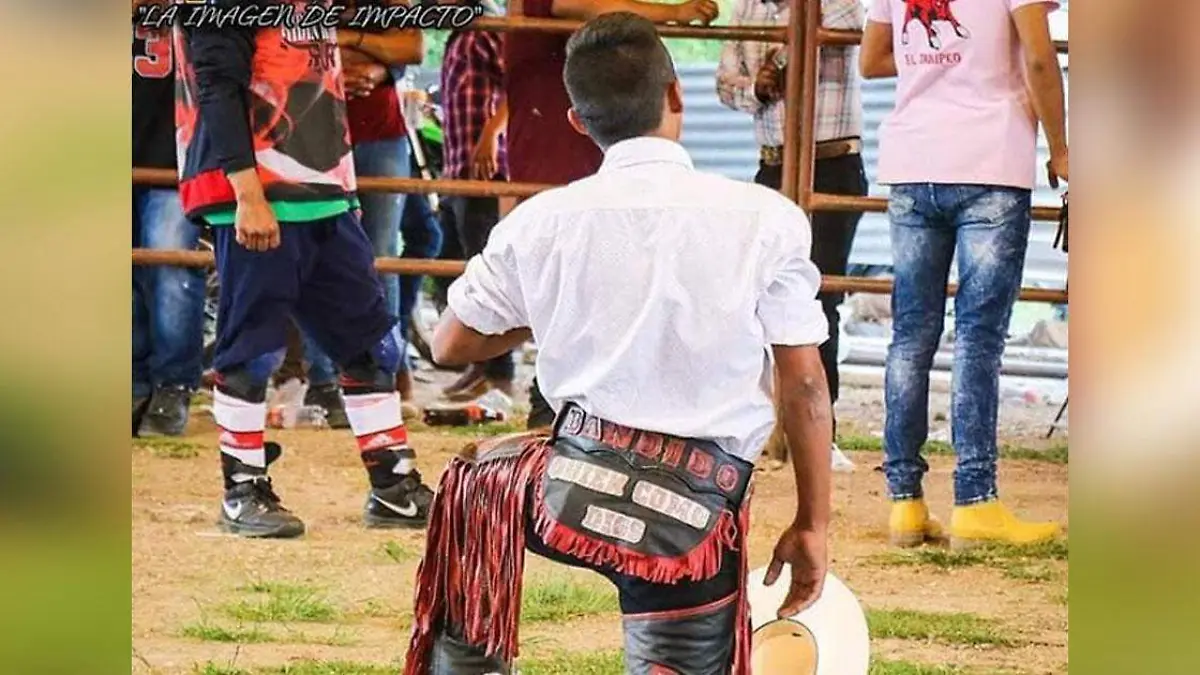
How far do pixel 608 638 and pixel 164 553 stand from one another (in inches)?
41.3

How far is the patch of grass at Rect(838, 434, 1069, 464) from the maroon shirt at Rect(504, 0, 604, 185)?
847 millimetres

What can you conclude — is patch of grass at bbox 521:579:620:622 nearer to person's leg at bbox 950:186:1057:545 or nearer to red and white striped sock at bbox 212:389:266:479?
red and white striped sock at bbox 212:389:266:479

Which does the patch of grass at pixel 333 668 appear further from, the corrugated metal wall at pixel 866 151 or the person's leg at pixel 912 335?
the corrugated metal wall at pixel 866 151

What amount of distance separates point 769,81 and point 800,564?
1101 millimetres

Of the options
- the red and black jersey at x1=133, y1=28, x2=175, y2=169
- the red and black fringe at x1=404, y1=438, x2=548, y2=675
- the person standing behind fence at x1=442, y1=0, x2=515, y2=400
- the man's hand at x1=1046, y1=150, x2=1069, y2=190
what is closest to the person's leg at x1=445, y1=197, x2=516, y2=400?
the person standing behind fence at x1=442, y1=0, x2=515, y2=400

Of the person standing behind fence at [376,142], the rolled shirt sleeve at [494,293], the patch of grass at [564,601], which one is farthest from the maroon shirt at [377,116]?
the patch of grass at [564,601]

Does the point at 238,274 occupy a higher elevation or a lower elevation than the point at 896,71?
lower

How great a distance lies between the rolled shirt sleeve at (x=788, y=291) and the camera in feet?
9.02

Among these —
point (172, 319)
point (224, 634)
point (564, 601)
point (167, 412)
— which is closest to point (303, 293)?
point (172, 319)

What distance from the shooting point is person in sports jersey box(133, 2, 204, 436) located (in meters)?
3.57

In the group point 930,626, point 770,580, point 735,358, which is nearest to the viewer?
point 735,358

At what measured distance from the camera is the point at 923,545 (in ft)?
11.7

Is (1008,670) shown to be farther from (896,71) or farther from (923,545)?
(896,71)
